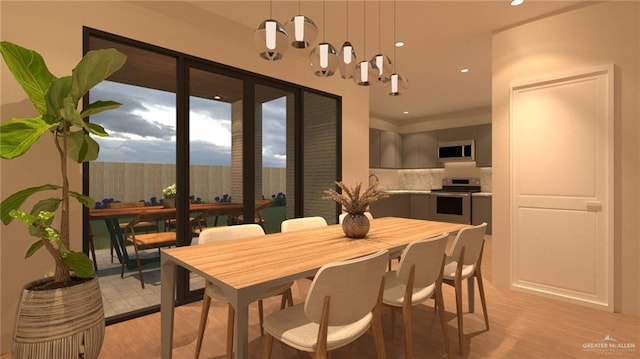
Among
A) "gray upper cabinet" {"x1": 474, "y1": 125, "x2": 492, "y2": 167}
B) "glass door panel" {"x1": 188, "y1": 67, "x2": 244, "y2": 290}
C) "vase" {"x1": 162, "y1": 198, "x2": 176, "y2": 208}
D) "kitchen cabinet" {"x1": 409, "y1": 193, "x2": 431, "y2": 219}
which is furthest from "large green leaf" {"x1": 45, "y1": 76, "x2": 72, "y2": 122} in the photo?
"gray upper cabinet" {"x1": 474, "y1": 125, "x2": 492, "y2": 167}

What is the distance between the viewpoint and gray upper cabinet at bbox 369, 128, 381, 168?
23.6 feet

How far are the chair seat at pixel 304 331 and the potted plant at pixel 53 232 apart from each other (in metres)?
1.15

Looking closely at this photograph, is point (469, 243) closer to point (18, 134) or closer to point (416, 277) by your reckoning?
point (416, 277)

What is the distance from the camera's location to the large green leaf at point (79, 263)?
5.77 feet

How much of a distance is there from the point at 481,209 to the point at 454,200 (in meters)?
0.54

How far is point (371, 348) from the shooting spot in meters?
2.09

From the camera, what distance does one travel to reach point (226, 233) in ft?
7.19

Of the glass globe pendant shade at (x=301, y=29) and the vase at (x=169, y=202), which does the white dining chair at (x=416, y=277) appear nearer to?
the glass globe pendant shade at (x=301, y=29)

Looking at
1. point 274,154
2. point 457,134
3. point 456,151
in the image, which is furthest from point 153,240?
point 457,134

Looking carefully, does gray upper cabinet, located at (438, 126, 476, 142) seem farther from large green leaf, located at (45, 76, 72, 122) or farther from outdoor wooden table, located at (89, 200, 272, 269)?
large green leaf, located at (45, 76, 72, 122)

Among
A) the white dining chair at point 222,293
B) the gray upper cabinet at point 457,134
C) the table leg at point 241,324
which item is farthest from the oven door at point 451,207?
the table leg at point 241,324

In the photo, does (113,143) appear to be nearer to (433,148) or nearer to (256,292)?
(256,292)

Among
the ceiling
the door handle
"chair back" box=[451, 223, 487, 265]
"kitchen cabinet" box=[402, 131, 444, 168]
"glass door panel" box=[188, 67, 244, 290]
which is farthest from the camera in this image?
"kitchen cabinet" box=[402, 131, 444, 168]

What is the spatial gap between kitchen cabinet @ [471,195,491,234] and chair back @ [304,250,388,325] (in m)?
5.66
